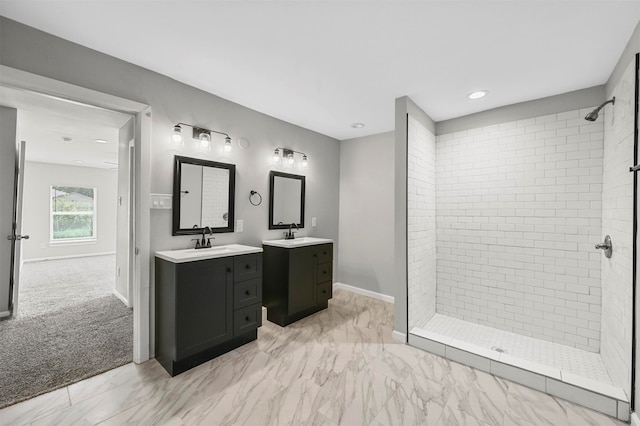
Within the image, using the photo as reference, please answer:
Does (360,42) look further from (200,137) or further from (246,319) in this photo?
(246,319)

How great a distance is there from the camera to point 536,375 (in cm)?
197

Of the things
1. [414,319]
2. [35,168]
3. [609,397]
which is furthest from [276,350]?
[35,168]

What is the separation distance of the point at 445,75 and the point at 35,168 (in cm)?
850

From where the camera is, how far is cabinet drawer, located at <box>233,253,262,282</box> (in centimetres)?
240

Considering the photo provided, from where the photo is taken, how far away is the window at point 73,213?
258 inches

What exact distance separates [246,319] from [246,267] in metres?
0.48

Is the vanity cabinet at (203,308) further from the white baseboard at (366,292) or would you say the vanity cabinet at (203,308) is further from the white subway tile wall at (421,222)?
the white baseboard at (366,292)

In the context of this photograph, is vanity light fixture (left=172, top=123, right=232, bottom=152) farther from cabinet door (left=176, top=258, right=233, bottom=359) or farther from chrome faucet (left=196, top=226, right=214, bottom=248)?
cabinet door (left=176, top=258, right=233, bottom=359)

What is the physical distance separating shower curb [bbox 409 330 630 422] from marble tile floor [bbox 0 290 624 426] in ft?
0.18

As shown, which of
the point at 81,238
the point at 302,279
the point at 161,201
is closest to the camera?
the point at 161,201

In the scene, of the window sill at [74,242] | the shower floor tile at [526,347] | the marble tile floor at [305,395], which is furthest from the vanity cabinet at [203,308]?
the window sill at [74,242]

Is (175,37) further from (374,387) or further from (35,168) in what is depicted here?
(35,168)

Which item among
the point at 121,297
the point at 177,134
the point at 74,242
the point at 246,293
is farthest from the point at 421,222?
the point at 74,242

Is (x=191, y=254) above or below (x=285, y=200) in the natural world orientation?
below
